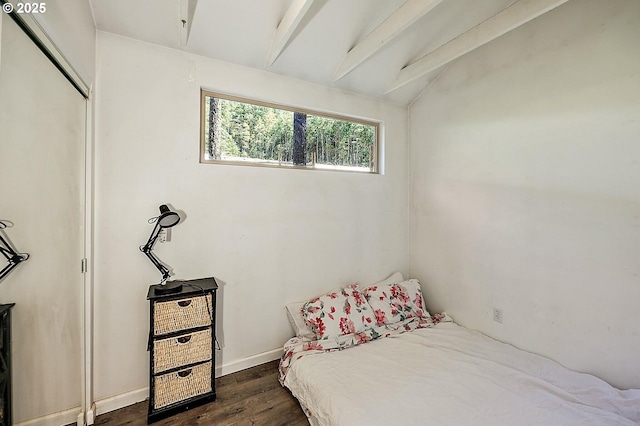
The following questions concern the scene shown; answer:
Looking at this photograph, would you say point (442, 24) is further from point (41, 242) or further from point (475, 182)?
point (41, 242)

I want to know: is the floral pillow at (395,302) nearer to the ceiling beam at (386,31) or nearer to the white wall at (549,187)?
the white wall at (549,187)

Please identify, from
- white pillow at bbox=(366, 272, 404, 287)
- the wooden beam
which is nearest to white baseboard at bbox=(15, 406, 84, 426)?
white pillow at bbox=(366, 272, 404, 287)

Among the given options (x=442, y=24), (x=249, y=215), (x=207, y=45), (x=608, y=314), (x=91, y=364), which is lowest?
(x=91, y=364)

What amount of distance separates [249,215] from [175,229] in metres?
0.57

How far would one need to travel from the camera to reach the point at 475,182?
7.98 ft

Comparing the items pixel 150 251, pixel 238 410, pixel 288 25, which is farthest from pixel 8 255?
pixel 288 25

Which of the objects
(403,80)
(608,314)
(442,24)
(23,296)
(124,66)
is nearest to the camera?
(23,296)

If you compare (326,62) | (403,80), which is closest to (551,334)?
(403,80)

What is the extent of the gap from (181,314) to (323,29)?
2.31m

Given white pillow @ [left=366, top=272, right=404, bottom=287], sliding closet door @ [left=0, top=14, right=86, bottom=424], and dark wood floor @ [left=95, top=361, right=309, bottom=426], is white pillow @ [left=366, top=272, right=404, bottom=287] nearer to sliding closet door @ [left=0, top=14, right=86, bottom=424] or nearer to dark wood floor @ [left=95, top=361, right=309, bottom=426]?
dark wood floor @ [left=95, top=361, right=309, bottom=426]

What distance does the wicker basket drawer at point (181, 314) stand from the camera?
66.4 inches

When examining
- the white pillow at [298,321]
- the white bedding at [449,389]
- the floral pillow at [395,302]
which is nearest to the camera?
the white bedding at [449,389]

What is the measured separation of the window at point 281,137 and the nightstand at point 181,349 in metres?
1.07

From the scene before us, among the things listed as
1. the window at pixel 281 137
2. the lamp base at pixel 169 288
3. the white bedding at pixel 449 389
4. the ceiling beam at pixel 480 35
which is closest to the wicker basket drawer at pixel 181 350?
the lamp base at pixel 169 288
